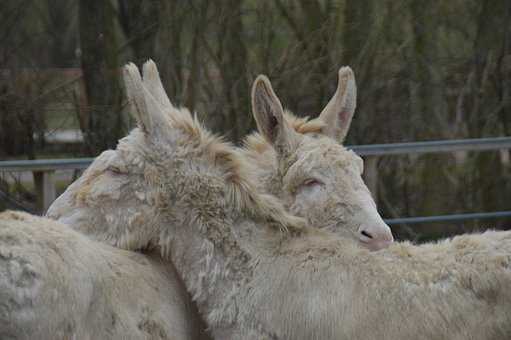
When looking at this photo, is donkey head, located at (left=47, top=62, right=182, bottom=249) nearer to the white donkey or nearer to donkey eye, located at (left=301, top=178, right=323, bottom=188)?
the white donkey

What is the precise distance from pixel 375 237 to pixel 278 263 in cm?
74

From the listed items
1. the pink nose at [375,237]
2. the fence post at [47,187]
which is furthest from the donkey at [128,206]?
the fence post at [47,187]

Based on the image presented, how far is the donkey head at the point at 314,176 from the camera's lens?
5520 mm

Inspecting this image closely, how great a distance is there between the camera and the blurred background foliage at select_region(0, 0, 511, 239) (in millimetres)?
10758

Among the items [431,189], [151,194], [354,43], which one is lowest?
[431,189]

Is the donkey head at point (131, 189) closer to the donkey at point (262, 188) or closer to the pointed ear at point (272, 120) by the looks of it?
the donkey at point (262, 188)

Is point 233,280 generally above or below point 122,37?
below

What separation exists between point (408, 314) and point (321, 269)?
0.51 metres

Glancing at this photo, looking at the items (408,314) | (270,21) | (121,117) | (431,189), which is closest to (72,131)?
(121,117)

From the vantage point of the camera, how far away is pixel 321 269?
482 centimetres

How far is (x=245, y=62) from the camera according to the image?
11172 mm

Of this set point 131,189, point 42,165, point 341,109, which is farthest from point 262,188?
point 42,165

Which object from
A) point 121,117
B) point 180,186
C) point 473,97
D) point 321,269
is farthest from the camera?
point 473,97

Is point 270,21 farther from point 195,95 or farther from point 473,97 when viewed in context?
point 473,97
